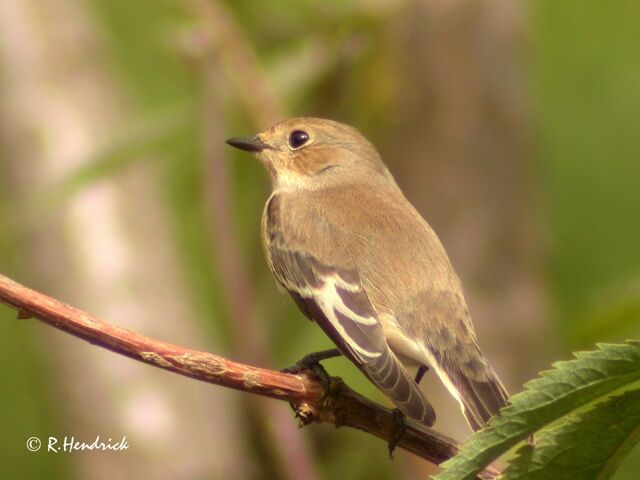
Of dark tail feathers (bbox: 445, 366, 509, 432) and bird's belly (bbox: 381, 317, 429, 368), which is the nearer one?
dark tail feathers (bbox: 445, 366, 509, 432)

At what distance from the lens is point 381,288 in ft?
9.93

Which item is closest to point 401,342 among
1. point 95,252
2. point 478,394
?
point 478,394

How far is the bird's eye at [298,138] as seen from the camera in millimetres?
3828

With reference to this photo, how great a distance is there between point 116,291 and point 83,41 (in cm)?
134

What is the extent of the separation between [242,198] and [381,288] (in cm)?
184

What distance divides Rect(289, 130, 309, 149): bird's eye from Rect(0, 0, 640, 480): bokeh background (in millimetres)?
138

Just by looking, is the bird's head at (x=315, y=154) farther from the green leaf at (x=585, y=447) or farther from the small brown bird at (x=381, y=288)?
the green leaf at (x=585, y=447)

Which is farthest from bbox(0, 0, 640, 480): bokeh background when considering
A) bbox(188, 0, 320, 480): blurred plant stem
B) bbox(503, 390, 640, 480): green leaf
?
bbox(503, 390, 640, 480): green leaf

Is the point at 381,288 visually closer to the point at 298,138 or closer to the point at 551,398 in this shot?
the point at 298,138

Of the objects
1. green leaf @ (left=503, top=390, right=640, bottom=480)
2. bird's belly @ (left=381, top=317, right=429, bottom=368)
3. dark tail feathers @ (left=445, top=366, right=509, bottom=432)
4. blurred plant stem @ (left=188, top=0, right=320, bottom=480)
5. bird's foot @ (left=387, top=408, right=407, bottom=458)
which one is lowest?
green leaf @ (left=503, top=390, right=640, bottom=480)

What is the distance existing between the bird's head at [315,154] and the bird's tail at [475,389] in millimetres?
1002

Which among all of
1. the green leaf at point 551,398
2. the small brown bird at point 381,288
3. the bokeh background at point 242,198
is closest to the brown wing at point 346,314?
the small brown bird at point 381,288

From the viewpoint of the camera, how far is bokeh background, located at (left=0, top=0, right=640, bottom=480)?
3514 mm

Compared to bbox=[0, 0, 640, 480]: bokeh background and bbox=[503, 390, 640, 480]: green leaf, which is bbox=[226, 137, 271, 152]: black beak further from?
bbox=[503, 390, 640, 480]: green leaf
